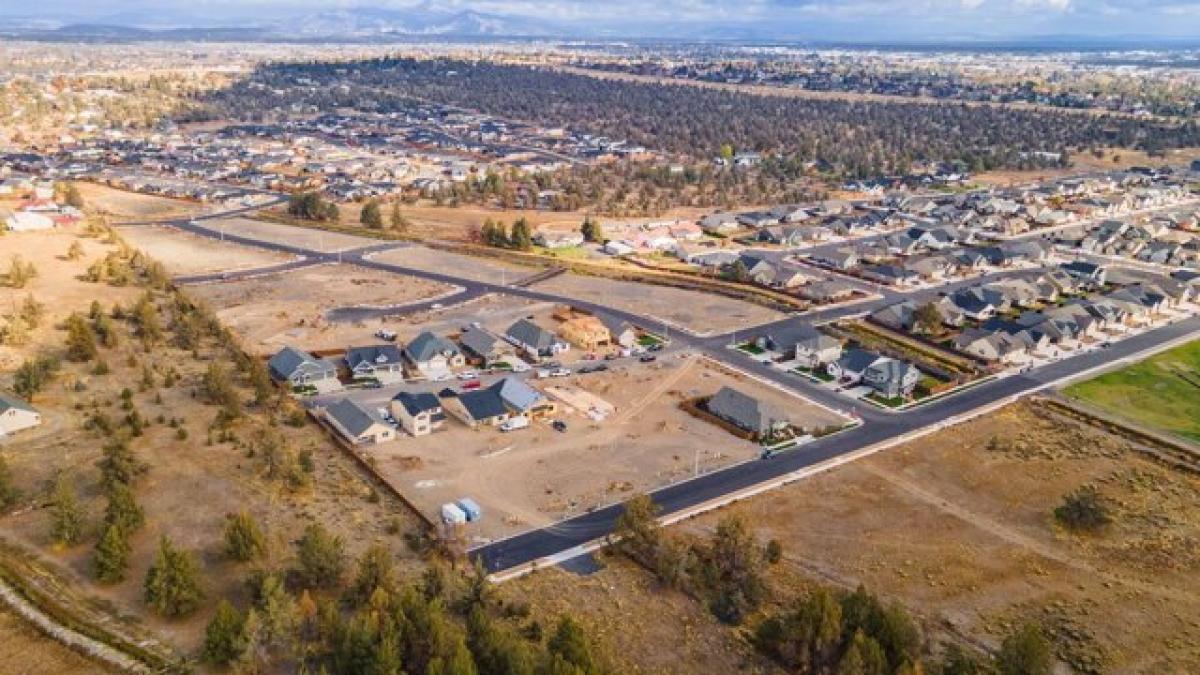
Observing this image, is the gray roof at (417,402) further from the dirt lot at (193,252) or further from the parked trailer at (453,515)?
the dirt lot at (193,252)

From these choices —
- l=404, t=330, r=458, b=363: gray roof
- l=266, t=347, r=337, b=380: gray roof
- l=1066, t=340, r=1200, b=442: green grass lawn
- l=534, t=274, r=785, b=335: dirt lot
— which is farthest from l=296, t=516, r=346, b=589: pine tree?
l=1066, t=340, r=1200, b=442: green grass lawn

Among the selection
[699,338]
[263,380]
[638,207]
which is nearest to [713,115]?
[638,207]

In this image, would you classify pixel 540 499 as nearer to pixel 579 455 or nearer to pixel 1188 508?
pixel 579 455

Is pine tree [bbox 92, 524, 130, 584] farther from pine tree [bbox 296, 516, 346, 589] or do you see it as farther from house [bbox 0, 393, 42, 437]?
house [bbox 0, 393, 42, 437]

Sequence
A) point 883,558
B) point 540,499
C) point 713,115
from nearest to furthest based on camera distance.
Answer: point 883,558 < point 540,499 < point 713,115

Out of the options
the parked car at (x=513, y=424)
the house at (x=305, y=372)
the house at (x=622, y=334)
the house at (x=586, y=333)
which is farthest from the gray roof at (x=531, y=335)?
the house at (x=305, y=372)

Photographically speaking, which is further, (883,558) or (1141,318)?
(1141,318)
